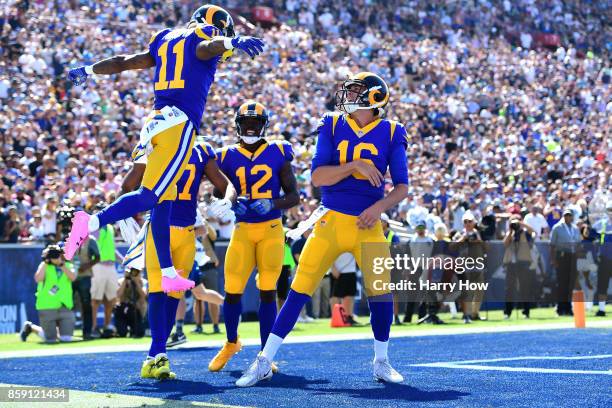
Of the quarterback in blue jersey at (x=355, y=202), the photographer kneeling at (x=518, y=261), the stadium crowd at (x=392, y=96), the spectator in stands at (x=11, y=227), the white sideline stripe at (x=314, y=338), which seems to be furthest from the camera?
the stadium crowd at (x=392, y=96)

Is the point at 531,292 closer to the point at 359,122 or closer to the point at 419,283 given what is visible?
the point at 419,283

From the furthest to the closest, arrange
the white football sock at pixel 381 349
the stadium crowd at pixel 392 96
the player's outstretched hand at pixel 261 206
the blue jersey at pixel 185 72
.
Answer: the stadium crowd at pixel 392 96 → the player's outstretched hand at pixel 261 206 → the blue jersey at pixel 185 72 → the white football sock at pixel 381 349

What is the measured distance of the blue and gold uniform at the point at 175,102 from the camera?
8125mm

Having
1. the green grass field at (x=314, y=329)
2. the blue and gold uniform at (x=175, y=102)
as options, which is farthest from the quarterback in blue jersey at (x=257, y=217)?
the green grass field at (x=314, y=329)

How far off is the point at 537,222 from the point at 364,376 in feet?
45.0

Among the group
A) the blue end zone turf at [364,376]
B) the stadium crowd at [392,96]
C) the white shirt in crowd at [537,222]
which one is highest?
the stadium crowd at [392,96]

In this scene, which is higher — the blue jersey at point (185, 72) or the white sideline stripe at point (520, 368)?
the blue jersey at point (185, 72)

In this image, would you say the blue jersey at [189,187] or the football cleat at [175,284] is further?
the blue jersey at [189,187]

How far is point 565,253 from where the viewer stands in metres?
19.4

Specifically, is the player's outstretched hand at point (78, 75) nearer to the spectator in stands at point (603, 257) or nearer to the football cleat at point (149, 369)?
the football cleat at point (149, 369)

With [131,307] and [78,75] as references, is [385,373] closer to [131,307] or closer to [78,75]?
[78,75]

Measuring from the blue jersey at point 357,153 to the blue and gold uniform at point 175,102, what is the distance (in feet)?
3.12

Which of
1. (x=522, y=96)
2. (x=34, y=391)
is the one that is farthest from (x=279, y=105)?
(x=34, y=391)

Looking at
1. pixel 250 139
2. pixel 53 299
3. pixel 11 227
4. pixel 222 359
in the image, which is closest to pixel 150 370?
pixel 222 359
